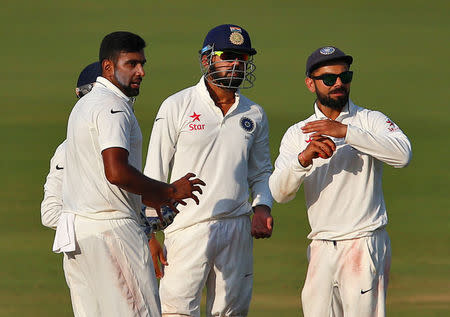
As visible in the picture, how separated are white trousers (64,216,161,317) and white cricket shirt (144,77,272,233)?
80 cm

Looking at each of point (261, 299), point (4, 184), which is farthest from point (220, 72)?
point (4, 184)

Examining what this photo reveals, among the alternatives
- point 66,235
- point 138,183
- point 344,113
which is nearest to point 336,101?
point 344,113

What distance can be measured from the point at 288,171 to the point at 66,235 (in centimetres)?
117

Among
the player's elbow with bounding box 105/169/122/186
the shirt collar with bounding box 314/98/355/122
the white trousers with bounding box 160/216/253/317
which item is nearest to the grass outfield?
the white trousers with bounding box 160/216/253/317

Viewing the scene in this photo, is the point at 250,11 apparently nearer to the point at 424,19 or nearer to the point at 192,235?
the point at 424,19

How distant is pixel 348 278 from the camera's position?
488 centimetres

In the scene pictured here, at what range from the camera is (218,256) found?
5.09 meters

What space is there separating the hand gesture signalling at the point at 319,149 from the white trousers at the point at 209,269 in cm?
61

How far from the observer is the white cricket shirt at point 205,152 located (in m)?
5.09

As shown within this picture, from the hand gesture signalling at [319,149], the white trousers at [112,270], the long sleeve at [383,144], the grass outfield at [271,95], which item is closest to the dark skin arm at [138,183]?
the white trousers at [112,270]

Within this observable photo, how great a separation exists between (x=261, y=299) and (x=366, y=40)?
7.37 metres

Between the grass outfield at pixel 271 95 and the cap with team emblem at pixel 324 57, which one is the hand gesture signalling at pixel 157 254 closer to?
the cap with team emblem at pixel 324 57

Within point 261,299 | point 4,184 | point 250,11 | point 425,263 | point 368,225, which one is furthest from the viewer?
point 250,11

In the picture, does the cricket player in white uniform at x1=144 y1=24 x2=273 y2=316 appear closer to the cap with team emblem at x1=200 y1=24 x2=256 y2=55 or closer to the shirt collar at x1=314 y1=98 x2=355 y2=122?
the cap with team emblem at x1=200 y1=24 x2=256 y2=55
